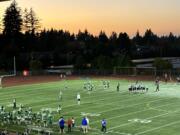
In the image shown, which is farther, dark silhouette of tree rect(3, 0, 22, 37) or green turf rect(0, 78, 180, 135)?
dark silhouette of tree rect(3, 0, 22, 37)

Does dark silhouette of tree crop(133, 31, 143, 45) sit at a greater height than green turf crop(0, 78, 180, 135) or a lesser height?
greater


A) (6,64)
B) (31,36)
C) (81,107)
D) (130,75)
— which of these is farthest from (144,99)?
(31,36)

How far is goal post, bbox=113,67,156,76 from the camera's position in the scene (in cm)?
7724

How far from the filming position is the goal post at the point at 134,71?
7724cm

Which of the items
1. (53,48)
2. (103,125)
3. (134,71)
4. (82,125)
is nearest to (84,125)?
(82,125)

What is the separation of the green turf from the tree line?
102ft

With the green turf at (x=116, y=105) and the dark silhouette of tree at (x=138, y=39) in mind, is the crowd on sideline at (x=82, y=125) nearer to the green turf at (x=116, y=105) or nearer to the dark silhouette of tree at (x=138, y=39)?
the green turf at (x=116, y=105)

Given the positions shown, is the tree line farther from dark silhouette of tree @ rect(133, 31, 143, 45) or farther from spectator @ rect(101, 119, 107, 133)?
spectator @ rect(101, 119, 107, 133)

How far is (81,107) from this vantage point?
40.4m

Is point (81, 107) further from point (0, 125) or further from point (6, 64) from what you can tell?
point (6, 64)

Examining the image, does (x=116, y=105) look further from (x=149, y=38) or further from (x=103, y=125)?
(x=149, y=38)

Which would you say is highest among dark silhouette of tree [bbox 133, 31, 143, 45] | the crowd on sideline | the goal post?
dark silhouette of tree [bbox 133, 31, 143, 45]

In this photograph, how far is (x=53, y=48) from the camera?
120 metres

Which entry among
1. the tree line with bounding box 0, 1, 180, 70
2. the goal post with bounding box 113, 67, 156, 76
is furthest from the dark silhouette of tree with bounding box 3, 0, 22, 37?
the goal post with bounding box 113, 67, 156, 76
